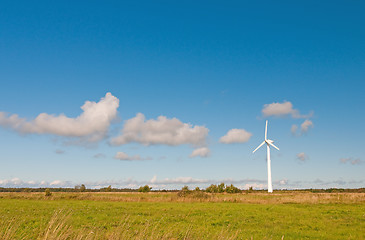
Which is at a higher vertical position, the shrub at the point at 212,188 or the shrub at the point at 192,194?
the shrub at the point at 192,194

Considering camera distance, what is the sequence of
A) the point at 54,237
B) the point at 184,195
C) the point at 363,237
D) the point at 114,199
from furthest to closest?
the point at 184,195
the point at 114,199
the point at 363,237
the point at 54,237

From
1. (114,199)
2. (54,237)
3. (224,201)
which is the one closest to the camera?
(54,237)

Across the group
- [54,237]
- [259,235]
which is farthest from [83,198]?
[54,237]

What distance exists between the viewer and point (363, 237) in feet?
57.2

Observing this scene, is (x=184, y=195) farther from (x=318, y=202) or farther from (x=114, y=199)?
(x=318, y=202)

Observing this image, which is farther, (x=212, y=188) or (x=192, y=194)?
(x=212, y=188)

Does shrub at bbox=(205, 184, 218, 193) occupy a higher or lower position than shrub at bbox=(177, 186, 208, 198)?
lower

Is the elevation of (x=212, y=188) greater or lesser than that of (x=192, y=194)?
lesser

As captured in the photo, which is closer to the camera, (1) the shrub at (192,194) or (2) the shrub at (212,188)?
(1) the shrub at (192,194)

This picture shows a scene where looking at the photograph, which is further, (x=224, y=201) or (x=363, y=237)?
(x=224, y=201)

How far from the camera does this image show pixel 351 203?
1642 inches

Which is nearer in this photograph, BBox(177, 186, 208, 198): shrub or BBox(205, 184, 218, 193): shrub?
BBox(177, 186, 208, 198): shrub

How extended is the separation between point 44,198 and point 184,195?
28.9m

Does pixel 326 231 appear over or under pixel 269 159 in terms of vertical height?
under
